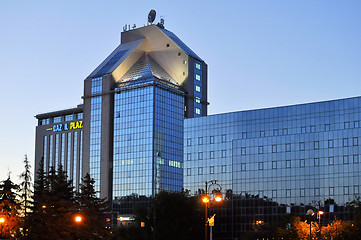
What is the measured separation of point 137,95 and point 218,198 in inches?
4692

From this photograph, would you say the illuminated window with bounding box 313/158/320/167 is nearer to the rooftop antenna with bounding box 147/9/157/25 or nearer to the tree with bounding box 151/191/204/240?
the tree with bounding box 151/191/204/240

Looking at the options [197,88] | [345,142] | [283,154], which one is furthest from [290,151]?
[197,88]

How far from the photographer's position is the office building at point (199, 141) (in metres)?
139

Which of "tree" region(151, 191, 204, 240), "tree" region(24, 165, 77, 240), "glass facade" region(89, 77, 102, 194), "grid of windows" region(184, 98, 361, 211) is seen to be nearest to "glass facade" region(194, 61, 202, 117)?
"glass facade" region(89, 77, 102, 194)

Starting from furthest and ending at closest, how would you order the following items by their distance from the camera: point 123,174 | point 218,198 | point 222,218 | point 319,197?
point 123,174
point 222,218
point 319,197
point 218,198

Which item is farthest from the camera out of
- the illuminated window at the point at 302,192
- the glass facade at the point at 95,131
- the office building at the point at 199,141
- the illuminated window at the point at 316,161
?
the glass facade at the point at 95,131

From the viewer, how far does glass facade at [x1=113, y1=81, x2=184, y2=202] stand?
6890 inches

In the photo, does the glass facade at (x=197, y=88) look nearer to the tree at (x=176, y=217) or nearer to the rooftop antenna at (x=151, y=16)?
the rooftop antenna at (x=151, y=16)

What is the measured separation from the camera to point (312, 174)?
140 m

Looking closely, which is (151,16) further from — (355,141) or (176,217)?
(355,141)

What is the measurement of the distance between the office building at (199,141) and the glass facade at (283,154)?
212mm

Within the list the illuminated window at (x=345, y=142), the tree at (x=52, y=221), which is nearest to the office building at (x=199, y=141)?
the illuminated window at (x=345, y=142)

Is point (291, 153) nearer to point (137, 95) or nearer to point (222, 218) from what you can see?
point (222, 218)

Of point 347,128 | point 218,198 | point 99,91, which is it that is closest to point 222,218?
point 347,128
